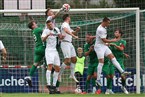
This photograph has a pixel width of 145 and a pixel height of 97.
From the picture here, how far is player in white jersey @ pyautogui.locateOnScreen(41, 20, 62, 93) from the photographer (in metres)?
19.2

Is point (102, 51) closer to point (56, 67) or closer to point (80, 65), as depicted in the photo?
point (56, 67)

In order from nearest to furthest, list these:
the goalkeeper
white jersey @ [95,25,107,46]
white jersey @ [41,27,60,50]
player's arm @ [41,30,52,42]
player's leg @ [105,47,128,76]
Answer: player's arm @ [41,30,52,42], white jersey @ [41,27,60,50], player's leg @ [105,47,128,76], white jersey @ [95,25,107,46], the goalkeeper

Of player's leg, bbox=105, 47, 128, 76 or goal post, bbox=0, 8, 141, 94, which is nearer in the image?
player's leg, bbox=105, 47, 128, 76

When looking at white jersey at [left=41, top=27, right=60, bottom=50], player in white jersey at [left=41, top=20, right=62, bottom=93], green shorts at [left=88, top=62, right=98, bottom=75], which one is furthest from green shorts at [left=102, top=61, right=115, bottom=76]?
white jersey at [left=41, top=27, right=60, bottom=50]

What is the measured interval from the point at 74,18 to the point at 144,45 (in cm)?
257

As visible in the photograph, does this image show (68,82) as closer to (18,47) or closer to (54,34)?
(18,47)

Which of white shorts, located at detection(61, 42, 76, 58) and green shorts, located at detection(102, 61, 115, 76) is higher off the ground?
white shorts, located at detection(61, 42, 76, 58)

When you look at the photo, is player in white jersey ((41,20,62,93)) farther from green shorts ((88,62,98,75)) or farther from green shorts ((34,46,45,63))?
green shorts ((88,62,98,75))

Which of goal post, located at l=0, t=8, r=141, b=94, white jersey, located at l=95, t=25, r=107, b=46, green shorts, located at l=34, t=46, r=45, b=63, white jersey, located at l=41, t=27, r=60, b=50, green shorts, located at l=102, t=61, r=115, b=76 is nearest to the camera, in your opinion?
white jersey, located at l=41, t=27, r=60, b=50

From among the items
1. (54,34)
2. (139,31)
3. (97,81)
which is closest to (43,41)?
(54,34)

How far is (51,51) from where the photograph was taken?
19.3 metres

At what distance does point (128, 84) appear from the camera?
22719 mm

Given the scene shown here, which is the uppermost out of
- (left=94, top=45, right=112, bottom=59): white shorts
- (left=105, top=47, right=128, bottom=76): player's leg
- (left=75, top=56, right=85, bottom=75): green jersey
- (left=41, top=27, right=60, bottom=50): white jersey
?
(left=41, top=27, right=60, bottom=50): white jersey

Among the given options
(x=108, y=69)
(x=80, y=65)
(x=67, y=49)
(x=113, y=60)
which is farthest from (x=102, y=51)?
(x=80, y=65)
